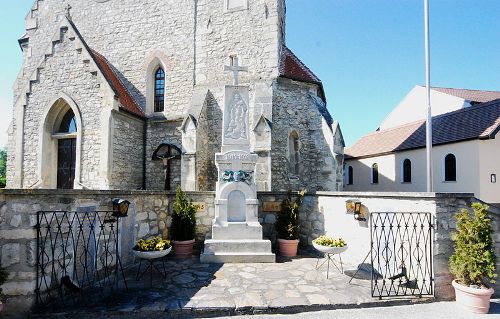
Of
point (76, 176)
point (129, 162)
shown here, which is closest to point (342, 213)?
point (129, 162)

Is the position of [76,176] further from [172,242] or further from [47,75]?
[172,242]

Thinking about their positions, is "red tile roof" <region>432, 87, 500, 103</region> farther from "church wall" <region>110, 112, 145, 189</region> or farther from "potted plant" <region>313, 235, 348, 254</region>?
"church wall" <region>110, 112, 145, 189</region>

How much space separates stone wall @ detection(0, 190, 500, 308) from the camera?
4.07 m

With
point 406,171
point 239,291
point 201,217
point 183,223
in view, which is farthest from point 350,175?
point 239,291

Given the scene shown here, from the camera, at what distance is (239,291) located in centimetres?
496

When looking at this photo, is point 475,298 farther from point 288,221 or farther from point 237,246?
point 237,246

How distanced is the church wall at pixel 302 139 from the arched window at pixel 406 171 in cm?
788

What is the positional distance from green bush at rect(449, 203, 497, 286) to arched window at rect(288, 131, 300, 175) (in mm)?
8004

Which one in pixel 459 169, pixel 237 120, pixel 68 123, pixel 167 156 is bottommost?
pixel 459 169

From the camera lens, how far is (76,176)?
37.1 feet

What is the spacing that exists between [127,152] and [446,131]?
16.5 metres

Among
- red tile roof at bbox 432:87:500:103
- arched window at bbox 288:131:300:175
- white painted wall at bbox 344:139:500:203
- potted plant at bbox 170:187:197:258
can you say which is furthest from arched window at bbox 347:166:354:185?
potted plant at bbox 170:187:197:258

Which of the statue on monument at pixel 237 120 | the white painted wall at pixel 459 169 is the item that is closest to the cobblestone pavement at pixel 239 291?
the statue on monument at pixel 237 120

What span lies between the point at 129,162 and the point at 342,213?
9.58m
